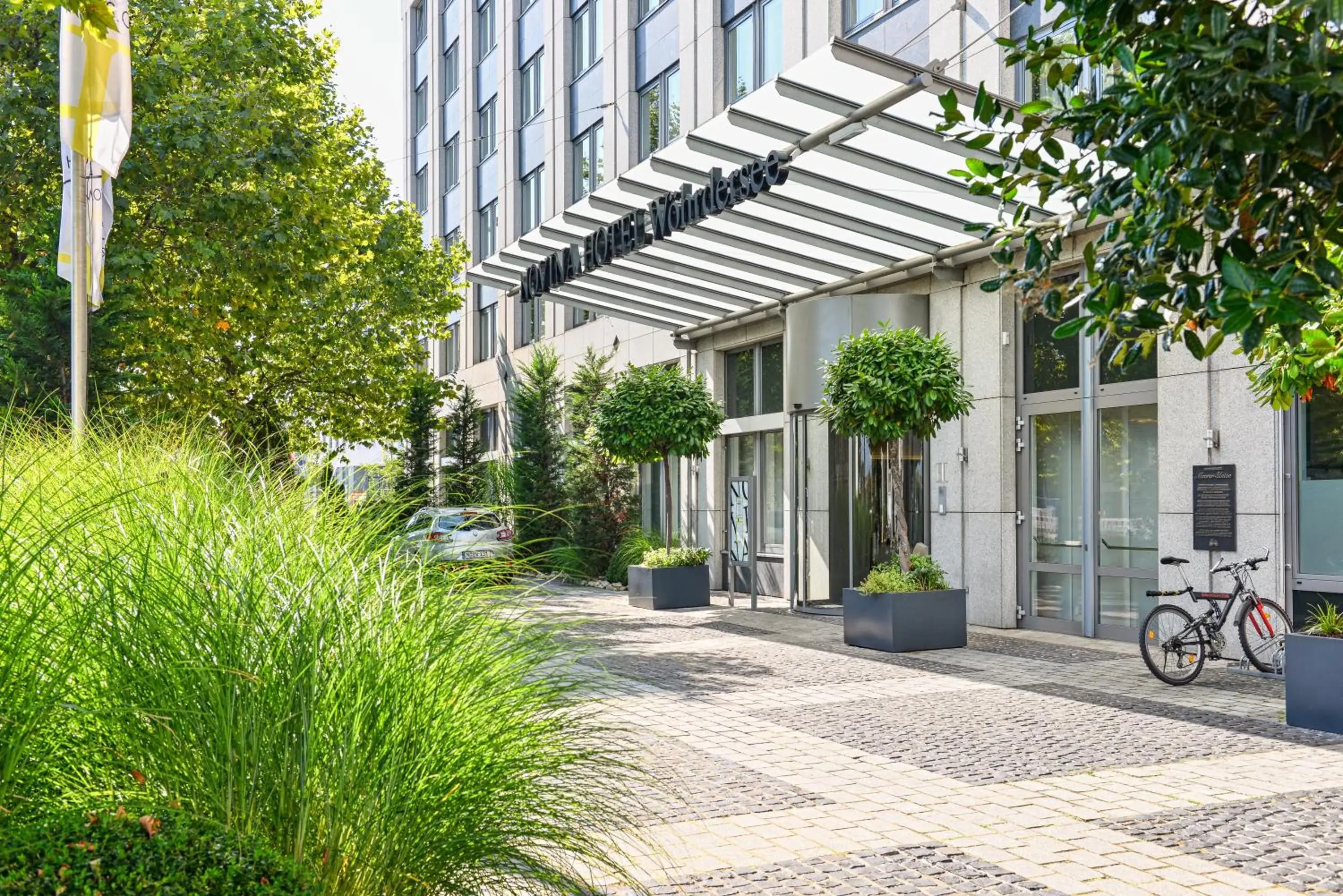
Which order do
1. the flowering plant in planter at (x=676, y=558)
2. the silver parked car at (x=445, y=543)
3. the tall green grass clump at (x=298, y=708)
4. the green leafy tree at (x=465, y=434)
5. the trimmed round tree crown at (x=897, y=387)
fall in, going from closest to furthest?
the tall green grass clump at (x=298, y=708)
the silver parked car at (x=445, y=543)
the trimmed round tree crown at (x=897, y=387)
the flowering plant in planter at (x=676, y=558)
the green leafy tree at (x=465, y=434)

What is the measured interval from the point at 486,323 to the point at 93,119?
24.8m

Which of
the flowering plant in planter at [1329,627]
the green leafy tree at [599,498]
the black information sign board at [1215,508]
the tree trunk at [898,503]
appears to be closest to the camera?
the flowering plant in planter at [1329,627]

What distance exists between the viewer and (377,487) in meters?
5.80

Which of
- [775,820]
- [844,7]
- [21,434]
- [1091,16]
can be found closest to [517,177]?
[844,7]

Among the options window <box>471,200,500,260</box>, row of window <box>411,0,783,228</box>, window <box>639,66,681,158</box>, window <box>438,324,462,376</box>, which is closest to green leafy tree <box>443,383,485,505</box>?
window <box>471,200,500,260</box>

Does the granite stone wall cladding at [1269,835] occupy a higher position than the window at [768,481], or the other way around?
the window at [768,481]

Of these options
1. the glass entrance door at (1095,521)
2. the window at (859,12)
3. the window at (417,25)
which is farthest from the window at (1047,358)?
the window at (417,25)

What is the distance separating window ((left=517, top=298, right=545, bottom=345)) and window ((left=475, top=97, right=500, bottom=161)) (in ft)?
15.7

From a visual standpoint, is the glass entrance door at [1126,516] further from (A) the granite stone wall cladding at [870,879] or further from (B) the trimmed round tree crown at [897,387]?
(A) the granite stone wall cladding at [870,879]

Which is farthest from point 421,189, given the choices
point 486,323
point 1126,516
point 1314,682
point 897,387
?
point 1314,682

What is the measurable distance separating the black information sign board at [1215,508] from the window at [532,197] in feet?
67.7

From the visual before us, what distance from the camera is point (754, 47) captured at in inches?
797

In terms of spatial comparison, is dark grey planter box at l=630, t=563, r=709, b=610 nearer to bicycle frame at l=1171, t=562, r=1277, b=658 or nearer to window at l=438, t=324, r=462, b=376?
bicycle frame at l=1171, t=562, r=1277, b=658

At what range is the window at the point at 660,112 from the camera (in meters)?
23.2
